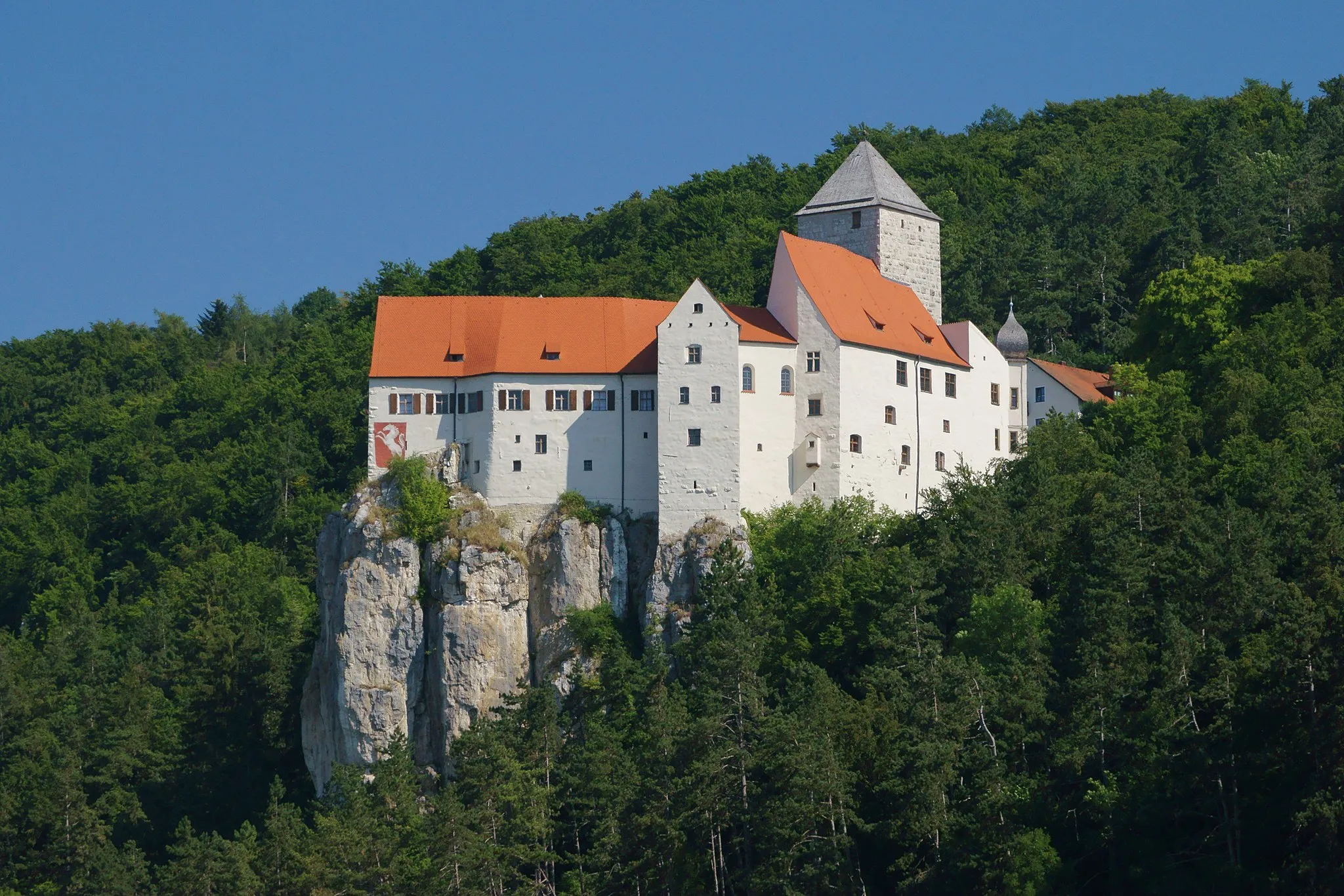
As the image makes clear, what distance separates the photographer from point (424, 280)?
344ft

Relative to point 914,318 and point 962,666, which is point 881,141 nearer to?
point 914,318

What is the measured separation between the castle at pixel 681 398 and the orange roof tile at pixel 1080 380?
16.1ft

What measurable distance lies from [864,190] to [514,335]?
15055mm

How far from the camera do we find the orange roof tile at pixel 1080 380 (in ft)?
254

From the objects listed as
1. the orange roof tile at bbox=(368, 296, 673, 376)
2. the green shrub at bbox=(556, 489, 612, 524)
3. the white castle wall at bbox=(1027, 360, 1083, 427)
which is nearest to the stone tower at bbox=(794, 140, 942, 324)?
the white castle wall at bbox=(1027, 360, 1083, 427)

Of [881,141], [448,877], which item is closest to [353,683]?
[448,877]

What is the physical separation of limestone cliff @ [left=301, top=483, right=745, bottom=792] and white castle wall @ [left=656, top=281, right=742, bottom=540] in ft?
2.72

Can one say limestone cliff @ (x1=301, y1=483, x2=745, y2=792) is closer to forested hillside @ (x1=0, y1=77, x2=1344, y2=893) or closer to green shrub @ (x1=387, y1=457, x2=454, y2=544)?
green shrub @ (x1=387, y1=457, x2=454, y2=544)

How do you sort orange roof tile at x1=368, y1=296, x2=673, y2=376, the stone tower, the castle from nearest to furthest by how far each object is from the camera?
the castle, orange roof tile at x1=368, y1=296, x2=673, y2=376, the stone tower

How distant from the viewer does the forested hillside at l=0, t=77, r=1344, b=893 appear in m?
53.6

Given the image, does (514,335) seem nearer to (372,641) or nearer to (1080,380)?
(372,641)

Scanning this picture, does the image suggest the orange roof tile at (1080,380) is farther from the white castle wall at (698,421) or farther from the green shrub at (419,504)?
the green shrub at (419,504)

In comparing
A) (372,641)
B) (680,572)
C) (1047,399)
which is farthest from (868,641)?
(1047,399)

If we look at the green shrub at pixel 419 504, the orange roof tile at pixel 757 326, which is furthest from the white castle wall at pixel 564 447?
the orange roof tile at pixel 757 326
